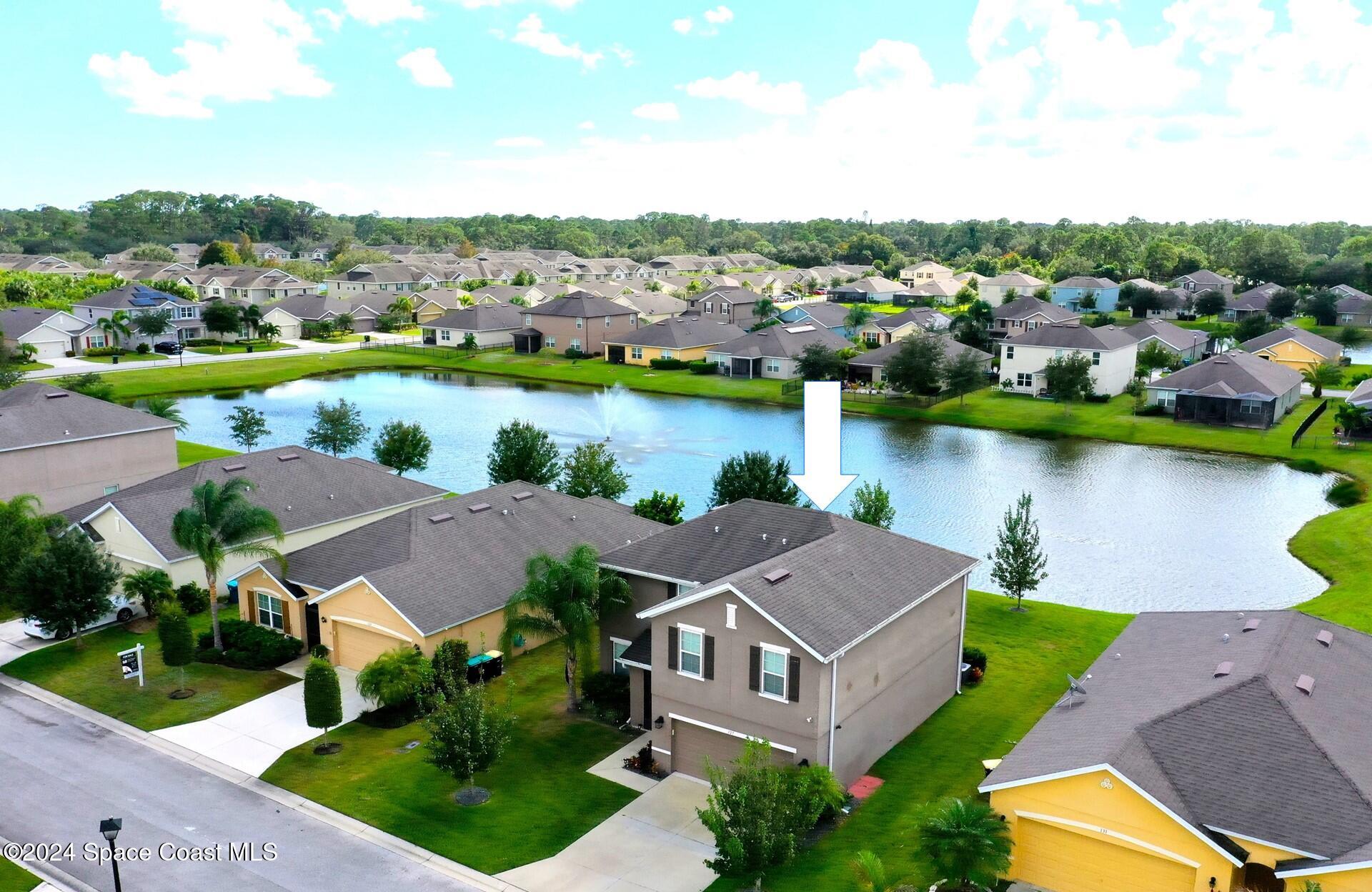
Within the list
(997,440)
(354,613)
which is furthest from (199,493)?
(997,440)

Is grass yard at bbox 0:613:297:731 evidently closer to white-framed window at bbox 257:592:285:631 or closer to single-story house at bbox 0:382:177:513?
white-framed window at bbox 257:592:285:631

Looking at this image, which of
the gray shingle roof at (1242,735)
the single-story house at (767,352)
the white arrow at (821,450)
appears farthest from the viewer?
the single-story house at (767,352)

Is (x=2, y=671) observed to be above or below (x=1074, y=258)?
below

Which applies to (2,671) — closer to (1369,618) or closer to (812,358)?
(1369,618)

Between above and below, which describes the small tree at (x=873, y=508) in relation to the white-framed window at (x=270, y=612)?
above

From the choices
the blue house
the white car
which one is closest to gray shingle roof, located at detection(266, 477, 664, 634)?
the white car

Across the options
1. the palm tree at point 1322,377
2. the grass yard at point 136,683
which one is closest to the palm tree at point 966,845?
the grass yard at point 136,683

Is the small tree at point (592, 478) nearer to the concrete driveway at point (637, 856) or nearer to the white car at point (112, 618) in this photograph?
the white car at point (112, 618)
